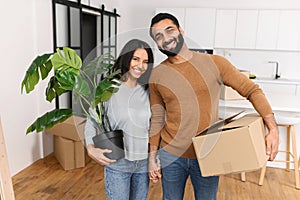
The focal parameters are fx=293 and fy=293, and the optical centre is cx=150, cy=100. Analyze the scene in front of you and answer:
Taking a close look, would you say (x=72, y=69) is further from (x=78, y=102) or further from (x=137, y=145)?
(x=137, y=145)

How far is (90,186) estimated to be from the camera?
9.07ft

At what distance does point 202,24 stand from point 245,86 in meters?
3.70

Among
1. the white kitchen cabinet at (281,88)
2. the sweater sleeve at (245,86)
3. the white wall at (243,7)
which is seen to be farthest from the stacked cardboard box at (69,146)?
the white kitchen cabinet at (281,88)

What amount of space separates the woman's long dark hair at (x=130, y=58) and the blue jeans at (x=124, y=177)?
41 cm

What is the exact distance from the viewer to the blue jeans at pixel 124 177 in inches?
56.8

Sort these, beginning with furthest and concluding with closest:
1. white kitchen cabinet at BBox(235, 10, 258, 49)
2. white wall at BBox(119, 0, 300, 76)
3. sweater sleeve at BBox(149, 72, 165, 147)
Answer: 1. white wall at BBox(119, 0, 300, 76)
2. white kitchen cabinet at BBox(235, 10, 258, 49)
3. sweater sleeve at BBox(149, 72, 165, 147)

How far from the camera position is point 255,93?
1.31 m

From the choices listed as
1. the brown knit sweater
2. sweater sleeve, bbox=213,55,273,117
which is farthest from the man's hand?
sweater sleeve, bbox=213,55,273,117

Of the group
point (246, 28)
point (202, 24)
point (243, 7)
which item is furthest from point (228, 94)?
point (243, 7)

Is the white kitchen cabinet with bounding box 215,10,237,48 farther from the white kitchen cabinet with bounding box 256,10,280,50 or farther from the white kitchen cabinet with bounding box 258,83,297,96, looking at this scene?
the white kitchen cabinet with bounding box 258,83,297,96

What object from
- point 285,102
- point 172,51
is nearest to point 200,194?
point 172,51

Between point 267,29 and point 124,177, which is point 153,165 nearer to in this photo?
point 124,177

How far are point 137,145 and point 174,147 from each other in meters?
0.19

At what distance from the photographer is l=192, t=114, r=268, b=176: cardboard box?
3.90 ft
